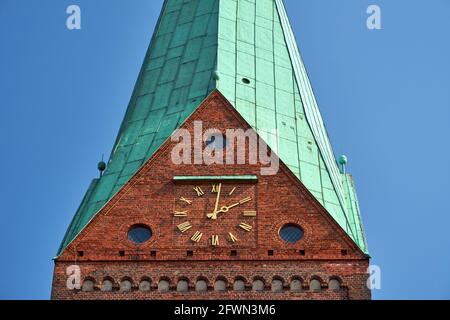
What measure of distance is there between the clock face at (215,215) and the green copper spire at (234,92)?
1.59 metres

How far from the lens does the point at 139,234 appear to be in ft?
135

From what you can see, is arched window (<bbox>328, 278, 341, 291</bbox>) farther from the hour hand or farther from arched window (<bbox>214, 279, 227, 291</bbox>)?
the hour hand

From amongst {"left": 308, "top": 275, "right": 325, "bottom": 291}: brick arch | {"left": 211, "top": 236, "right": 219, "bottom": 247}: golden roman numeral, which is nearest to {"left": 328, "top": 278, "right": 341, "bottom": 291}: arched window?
{"left": 308, "top": 275, "right": 325, "bottom": 291}: brick arch

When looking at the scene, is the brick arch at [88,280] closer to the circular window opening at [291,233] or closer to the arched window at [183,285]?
the arched window at [183,285]

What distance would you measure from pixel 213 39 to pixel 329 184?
5213 millimetres

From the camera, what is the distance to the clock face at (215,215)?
40750mm

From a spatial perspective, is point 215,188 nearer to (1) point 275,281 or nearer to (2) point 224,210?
(2) point 224,210

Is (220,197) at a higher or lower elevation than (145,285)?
higher

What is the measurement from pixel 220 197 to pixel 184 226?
1178 mm

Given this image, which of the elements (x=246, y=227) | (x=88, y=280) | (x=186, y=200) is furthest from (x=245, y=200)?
(x=88, y=280)

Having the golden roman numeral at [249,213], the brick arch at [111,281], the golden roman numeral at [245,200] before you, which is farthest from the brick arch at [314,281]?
the brick arch at [111,281]
